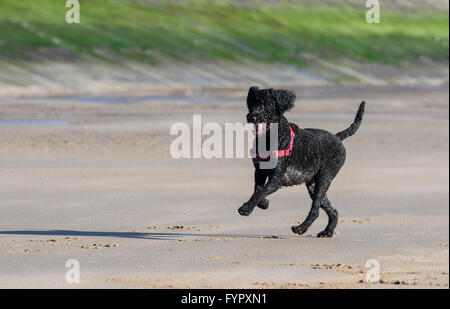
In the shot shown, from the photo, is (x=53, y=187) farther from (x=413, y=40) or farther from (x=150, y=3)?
(x=413, y=40)

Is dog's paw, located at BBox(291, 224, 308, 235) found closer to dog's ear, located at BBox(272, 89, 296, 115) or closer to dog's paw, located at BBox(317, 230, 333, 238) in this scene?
dog's paw, located at BBox(317, 230, 333, 238)

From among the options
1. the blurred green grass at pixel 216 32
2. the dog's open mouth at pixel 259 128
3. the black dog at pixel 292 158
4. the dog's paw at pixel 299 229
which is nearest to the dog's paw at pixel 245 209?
the black dog at pixel 292 158

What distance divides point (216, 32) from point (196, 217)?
62.6 m

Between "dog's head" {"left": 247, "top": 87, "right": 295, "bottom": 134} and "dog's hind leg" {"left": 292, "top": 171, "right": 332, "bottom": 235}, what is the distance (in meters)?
0.91

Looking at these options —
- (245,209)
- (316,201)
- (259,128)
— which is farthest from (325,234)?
(259,128)

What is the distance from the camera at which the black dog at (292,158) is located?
12.1m

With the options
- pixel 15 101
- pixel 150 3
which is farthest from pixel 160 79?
pixel 150 3

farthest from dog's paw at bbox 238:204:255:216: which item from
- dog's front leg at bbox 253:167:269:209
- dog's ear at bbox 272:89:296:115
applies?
dog's ear at bbox 272:89:296:115

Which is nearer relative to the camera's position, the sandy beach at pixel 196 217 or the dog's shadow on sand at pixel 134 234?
the sandy beach at pixel 196 217

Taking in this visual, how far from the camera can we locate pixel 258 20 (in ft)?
281

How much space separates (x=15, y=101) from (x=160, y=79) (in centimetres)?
1412

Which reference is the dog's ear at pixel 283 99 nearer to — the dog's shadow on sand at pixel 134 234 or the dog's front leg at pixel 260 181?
the dog's front leg at pixel 260 181

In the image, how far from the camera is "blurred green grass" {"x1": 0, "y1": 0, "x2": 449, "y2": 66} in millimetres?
61469

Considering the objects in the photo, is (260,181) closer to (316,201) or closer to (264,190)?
(264,190)
